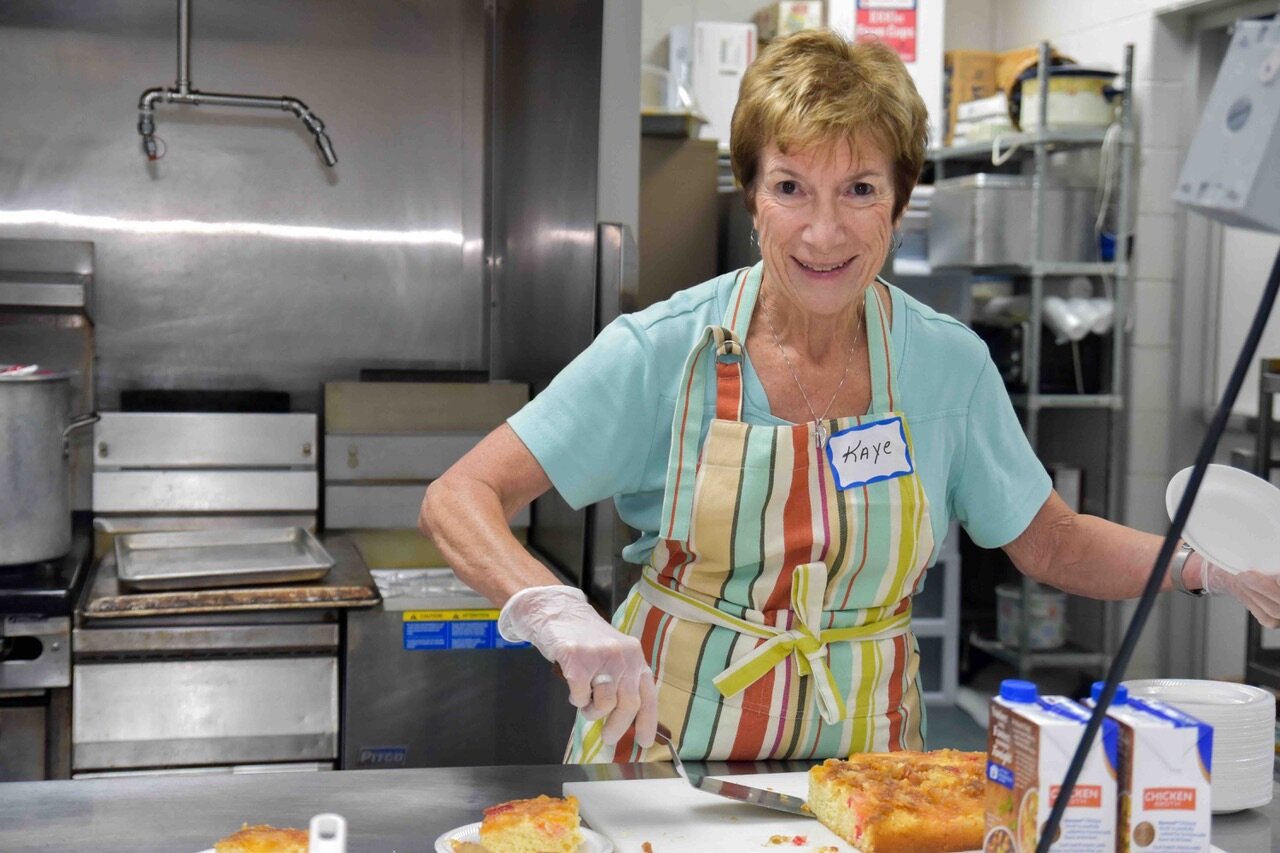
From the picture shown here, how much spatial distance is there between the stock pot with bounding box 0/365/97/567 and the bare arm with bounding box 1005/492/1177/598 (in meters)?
1.80

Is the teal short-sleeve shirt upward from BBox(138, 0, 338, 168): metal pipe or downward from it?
downward

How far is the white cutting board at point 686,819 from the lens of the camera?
1.24 meters

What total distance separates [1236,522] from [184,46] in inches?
102

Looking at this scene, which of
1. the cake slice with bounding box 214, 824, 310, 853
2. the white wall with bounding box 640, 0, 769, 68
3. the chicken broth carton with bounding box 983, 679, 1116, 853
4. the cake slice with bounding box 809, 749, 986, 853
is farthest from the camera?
the white wall with bounding box 640, 0, 769, 68

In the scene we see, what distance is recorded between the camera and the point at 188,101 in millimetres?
3186

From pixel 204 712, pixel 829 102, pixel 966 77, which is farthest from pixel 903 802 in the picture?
pixel 966 77

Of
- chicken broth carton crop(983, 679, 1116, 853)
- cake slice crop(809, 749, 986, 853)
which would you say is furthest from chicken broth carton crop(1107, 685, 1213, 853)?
cake slice crop(809, 749, 986, 853)

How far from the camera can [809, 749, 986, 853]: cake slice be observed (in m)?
1.22

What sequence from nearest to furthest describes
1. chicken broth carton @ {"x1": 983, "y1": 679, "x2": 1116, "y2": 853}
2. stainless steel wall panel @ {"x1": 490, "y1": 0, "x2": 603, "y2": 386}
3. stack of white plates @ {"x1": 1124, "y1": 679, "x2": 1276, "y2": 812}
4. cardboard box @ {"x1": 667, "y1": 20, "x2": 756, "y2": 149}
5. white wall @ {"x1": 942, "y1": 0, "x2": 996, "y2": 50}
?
1. chicken broth carton @ {"x1": 983, "y1": 679, "x2": 1116, "y2": 853}
2. stack of white plates @ {"x1": 1124, "y1": 679, "x2": 1276, "y2": 812}
3. stainless steel wall panel @ {"x1": 490, "y1": 0, "x2": 603, "y2": 386}
4. cardboard box @ {"x1": 667, "y1": 20, "x2": 756, "y2": 149}
5. white wall @ {"x1": 942, "y1": 0, "x2": 996, "y2": 50}

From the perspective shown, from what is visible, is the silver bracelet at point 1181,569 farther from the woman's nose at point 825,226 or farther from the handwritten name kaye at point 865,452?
the woman's nose at point 825,226

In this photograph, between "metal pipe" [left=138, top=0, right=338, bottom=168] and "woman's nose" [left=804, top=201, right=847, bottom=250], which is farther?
"metal pipe" [left=138, top=0, right=338, bottom=168]

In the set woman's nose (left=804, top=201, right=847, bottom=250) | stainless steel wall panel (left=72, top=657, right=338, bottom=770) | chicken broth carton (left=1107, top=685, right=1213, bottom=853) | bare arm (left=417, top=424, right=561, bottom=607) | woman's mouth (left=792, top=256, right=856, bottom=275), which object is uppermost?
woman's nose (left=804, top=201, right=847, bottom=250)

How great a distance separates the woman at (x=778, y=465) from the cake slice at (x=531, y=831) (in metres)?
0.36

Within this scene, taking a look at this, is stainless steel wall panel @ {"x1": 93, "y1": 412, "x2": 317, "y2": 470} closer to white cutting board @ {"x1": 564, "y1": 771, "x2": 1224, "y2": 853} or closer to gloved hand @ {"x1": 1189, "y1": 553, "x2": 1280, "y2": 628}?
white cutting board @ {"x1": 564, "y1": 771, "x2": 1224, "y2": 853}
